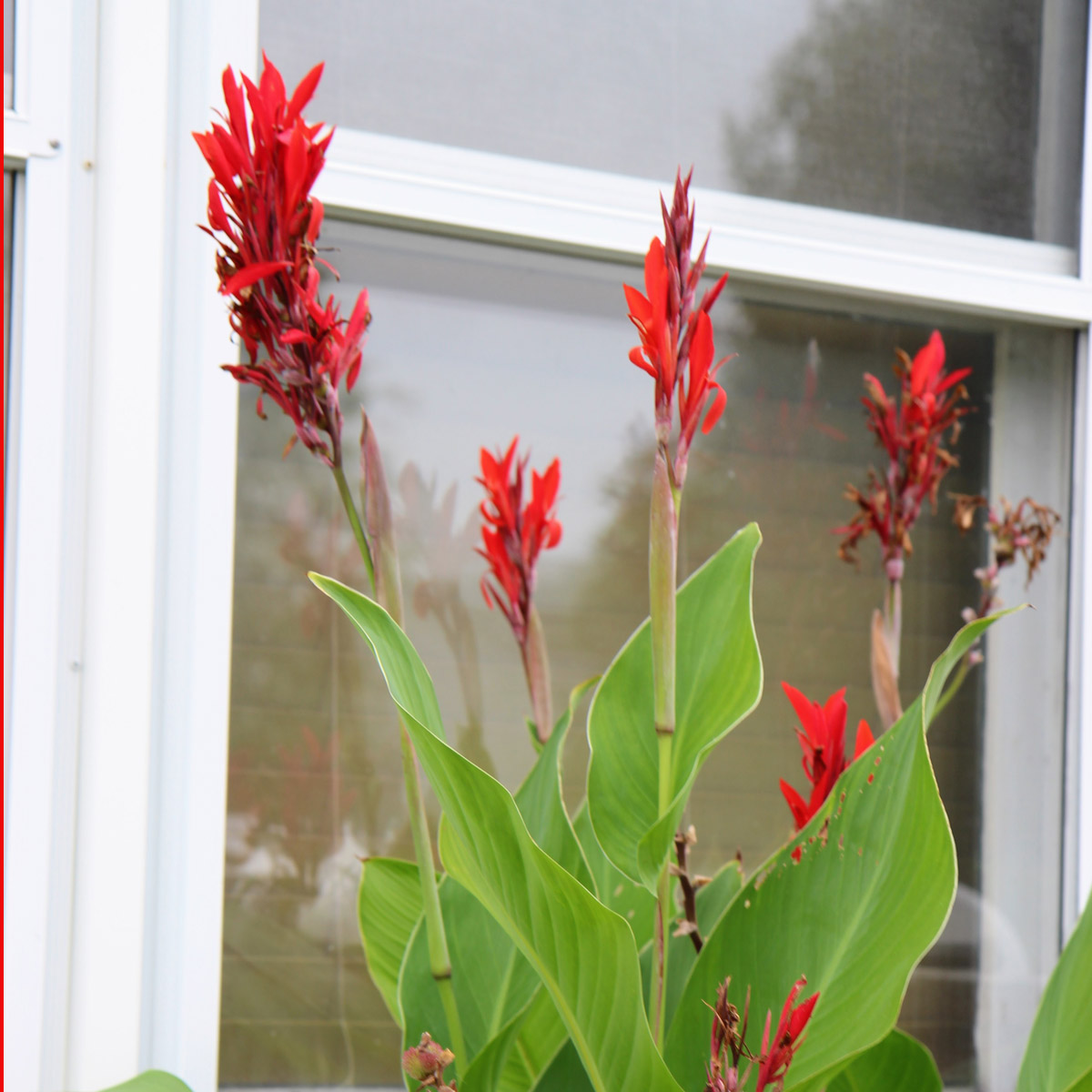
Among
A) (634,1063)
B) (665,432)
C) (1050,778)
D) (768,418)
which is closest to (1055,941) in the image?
(1050,778)

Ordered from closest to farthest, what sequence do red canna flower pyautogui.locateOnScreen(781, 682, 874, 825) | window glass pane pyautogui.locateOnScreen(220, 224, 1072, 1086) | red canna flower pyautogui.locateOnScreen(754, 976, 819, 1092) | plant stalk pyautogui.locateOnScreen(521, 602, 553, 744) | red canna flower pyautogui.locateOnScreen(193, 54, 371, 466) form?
red canna flower pyautogui.locateOnScreen(754, 976, 819, 1092) → red canna flower pyautogui.locateOnScreen(193, 54, 371, 466) → red canna flower pyautogui.locateOnScreen(781, 682, 874, 825) → plant stalk pyautogui.locateOnScreen(521, 602, 553, 744) → window glass pane pyautogui.locateOnScreen(220, 224, 1072, 1086)

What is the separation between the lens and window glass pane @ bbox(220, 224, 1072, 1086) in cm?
85

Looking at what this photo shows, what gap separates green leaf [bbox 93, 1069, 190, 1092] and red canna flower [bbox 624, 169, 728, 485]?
1.68ft

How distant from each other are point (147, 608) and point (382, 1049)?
436 mm

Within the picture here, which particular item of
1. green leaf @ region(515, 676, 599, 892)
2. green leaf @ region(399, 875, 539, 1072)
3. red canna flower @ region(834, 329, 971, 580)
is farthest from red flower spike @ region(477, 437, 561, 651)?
red canna flower @ region(834, 329, 971, 580)

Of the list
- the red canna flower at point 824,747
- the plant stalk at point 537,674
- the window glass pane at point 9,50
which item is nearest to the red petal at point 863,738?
the red canna flower at point 824,747

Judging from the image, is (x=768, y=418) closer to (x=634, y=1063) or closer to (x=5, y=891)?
(x=634, y=1063)

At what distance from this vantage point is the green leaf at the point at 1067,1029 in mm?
517

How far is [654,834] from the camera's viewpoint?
19.4 inches

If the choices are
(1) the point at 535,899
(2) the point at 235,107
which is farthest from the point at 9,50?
(1) the point at 535,899

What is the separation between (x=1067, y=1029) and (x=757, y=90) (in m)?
0.91

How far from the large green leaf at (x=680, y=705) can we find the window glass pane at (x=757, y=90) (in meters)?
0.55

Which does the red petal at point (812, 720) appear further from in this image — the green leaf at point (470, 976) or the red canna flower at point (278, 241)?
the red canna flower at point (278, 241)

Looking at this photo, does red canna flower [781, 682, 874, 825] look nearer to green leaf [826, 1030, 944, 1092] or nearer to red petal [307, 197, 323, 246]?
green leaf [826, 1030, 944, 1092]
